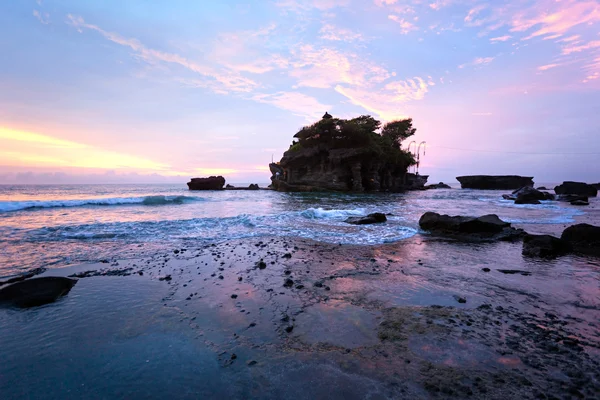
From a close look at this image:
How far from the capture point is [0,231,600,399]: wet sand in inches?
121

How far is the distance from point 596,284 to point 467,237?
5.68 m

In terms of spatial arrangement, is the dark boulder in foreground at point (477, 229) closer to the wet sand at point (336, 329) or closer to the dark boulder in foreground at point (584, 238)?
the dark boulder in foreground at point (584, 238)

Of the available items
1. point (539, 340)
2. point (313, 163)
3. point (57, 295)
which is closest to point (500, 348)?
point (539, 340)

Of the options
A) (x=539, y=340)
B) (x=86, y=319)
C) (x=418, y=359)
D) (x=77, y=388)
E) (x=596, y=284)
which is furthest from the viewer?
(x=596, y=284)

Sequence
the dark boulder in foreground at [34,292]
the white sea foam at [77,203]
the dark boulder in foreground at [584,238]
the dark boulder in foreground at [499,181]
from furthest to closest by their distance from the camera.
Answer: the dark boulder in foreground at [499,181]
the white sea foam at [77,203]
the dark boulder in foreground at [584,238]
the dark boulder in foreground at [34,292]

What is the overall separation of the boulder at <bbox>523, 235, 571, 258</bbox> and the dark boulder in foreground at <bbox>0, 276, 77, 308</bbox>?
12387 millimetres

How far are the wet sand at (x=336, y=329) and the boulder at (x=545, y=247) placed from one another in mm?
1026

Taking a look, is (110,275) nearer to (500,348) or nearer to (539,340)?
(500,348)

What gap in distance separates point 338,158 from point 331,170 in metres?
3.22

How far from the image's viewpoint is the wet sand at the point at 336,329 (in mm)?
3064

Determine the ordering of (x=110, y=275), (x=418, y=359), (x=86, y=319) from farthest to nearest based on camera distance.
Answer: (x=110, y=275), (x=86, y=319), (x=418, y=359)

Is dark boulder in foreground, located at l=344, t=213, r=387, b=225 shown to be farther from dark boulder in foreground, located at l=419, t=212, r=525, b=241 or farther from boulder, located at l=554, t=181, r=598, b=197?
boulder, located at l=554, t=181, r=598, b=197

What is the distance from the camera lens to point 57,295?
5.41 meters

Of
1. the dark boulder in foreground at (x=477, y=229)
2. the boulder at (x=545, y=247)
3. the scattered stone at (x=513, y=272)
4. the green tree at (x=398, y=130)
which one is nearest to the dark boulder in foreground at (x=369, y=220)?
the dark boulder in foreground at (x=477, y=229)
